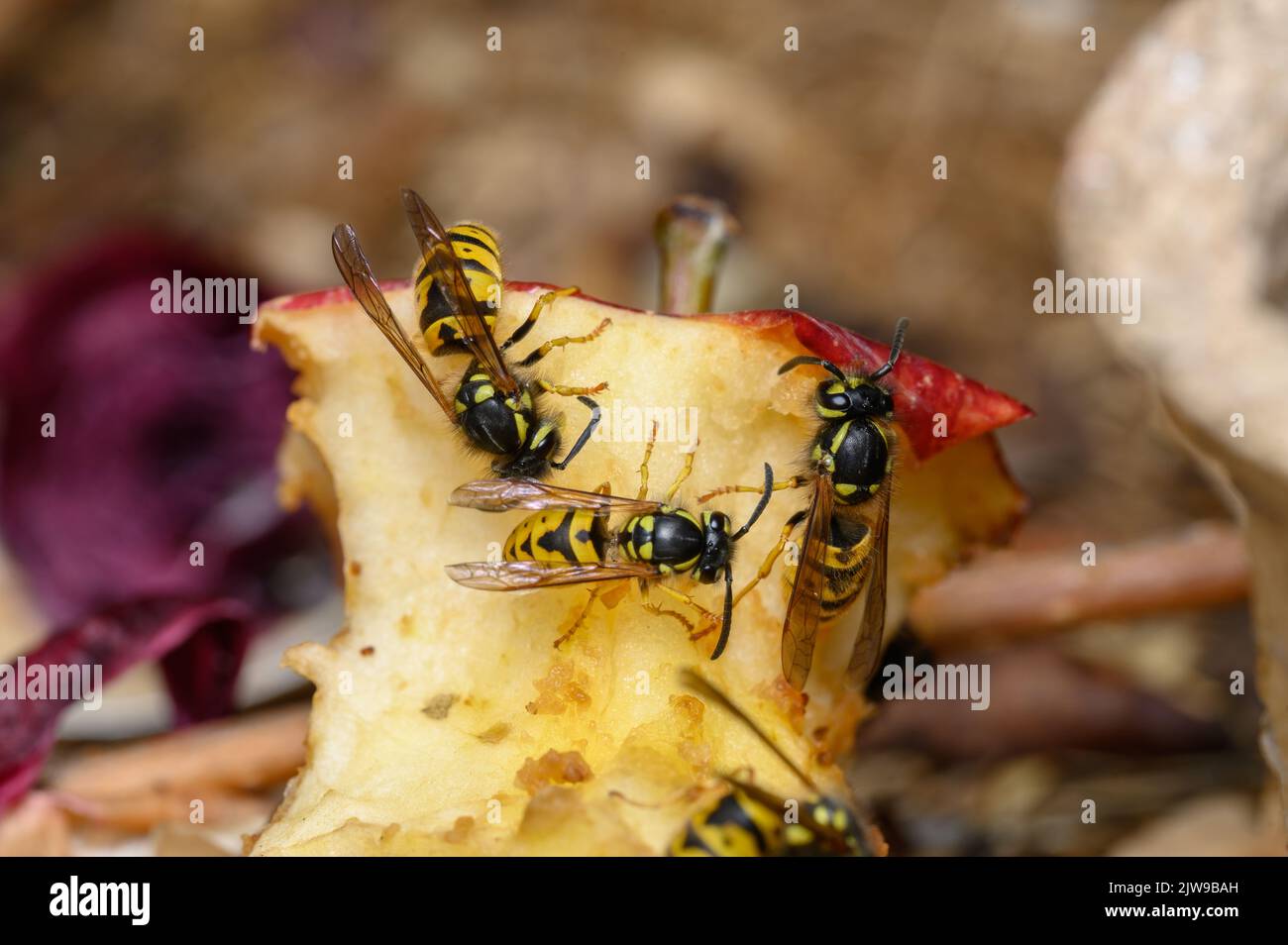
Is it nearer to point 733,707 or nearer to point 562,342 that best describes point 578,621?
point 733,707

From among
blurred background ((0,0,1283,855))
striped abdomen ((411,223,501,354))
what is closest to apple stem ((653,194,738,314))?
striped abdomen ((411,223,501,354))

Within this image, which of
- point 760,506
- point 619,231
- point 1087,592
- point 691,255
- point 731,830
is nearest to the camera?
point 731,830

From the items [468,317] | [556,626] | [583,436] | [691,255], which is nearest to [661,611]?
[556,626]

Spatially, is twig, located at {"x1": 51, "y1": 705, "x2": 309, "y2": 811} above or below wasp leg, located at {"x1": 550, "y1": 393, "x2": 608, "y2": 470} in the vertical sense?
below

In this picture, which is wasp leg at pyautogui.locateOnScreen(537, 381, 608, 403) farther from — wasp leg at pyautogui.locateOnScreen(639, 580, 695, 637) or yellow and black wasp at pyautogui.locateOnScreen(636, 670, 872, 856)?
yellow and black wasp at pyautogui.locateOnScreen(636, 670, 872, 856)

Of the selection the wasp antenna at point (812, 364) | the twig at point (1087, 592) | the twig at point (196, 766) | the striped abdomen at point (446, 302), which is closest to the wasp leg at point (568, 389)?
the striped abdomen at point (446, 302)

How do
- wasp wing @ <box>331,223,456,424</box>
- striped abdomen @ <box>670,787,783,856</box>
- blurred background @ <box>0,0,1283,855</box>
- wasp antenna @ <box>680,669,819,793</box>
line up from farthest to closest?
1. blurred background @ <box>0,0,1283,855</box>
2. wasp wing @ <box>331,223,456,424</box>
3. wasp antenna @ <box>680,669,819,793</box>
4. striped abdomen @ <box>670,787,783,856</box>

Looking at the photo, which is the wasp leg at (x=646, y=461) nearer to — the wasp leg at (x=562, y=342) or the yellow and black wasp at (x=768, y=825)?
the wasp leg at (x=562, y=342)
